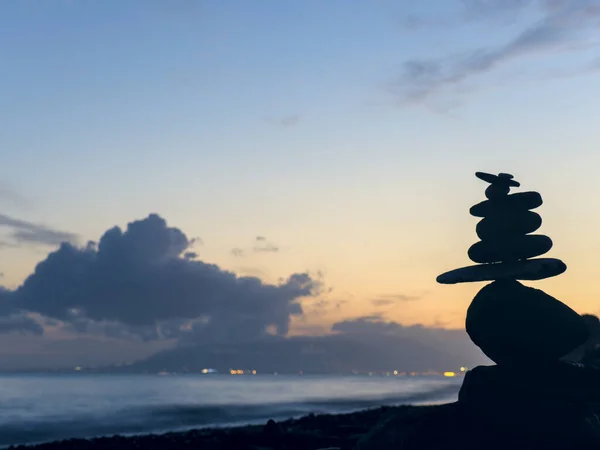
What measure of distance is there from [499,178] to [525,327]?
14.4 feet

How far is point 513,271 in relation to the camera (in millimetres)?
20562

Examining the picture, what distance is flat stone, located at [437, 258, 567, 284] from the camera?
66.5ft

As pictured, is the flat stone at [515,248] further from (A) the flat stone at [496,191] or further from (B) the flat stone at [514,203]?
(A) the flat stone at [496,191]

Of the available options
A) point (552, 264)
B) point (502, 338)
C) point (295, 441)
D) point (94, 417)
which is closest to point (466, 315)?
point (502, 338)

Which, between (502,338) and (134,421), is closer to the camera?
(502,338)

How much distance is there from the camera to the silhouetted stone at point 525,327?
19781 millimetres

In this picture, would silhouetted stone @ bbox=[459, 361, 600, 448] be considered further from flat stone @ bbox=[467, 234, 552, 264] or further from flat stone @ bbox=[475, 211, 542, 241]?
flat stone @ bbox=[475, 211, 542, 241]

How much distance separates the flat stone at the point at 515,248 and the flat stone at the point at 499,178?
5.34 feet

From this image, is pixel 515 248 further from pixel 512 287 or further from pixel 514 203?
pixel 514 203

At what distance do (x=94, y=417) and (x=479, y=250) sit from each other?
73.1 metres

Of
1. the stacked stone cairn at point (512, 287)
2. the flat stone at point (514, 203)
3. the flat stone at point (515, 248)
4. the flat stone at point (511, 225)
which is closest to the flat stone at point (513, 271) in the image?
the stacked stone cairn at point (512, 287)

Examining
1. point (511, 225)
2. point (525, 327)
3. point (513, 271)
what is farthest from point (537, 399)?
point (511, 225)

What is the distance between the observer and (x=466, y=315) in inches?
824

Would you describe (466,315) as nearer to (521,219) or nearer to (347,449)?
(521,219)
